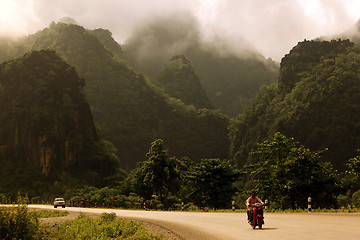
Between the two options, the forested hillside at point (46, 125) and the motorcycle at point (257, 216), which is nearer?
the motorcycle at point (257, 216)

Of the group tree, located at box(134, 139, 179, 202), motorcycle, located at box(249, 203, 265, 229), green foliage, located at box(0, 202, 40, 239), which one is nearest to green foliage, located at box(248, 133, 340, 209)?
motorcycle, located at box(249, 203, 265, 229)

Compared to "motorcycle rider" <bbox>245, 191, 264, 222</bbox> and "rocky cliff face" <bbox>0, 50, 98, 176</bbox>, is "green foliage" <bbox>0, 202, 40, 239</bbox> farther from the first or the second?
"rocky cliff face" <bbox>0, 50, 98, 176</bbox>

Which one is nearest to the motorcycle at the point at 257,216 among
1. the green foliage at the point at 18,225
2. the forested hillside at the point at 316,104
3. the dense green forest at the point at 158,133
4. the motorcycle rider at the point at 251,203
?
the motorcycle rider at the point at 251,203

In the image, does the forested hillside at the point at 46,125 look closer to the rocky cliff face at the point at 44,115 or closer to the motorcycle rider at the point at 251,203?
the rocky cliff face at the point at 44,115

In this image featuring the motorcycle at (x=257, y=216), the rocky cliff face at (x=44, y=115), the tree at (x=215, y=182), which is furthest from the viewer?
the rocky cliff face at (x=44, y=115)

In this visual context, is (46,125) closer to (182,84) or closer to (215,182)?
(215,182)

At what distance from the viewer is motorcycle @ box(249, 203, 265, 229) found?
12.9m

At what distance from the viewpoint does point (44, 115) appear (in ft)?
306

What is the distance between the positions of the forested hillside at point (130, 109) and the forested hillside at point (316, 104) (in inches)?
1415

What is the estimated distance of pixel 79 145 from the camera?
95.7 m

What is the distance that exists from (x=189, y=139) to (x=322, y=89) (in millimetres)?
70438

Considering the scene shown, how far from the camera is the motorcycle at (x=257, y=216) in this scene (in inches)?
507

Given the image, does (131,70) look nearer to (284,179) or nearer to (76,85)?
(76,85)

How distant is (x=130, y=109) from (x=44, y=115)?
2484 inches
